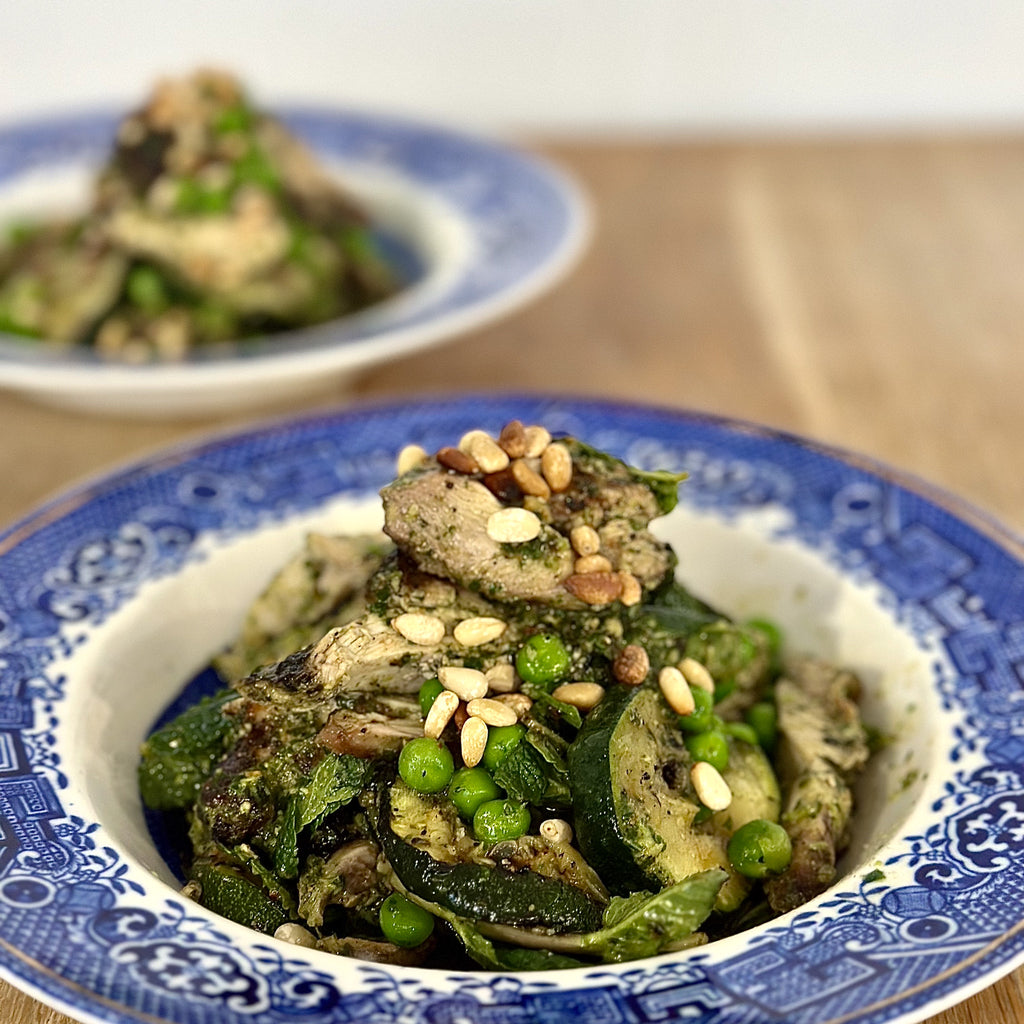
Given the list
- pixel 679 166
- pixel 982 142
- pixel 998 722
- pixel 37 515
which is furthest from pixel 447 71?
pixel 998 722

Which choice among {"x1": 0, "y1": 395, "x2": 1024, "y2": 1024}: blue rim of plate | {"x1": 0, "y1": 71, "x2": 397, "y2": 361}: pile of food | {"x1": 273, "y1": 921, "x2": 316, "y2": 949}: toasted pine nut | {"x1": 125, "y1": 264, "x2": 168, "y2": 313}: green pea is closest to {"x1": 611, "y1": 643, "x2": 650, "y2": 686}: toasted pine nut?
{"x1": 0, "y1": 395, "x2": 1024, "y2": 1024}: blue rim of plate

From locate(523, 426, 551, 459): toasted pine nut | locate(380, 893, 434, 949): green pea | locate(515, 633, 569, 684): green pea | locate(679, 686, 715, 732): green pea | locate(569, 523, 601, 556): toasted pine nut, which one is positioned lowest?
locate(380, 893, 434, 949): green pea

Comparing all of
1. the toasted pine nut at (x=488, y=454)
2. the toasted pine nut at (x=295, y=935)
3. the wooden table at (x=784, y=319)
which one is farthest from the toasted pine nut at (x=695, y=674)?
the wooden table at (x=784, y=319)

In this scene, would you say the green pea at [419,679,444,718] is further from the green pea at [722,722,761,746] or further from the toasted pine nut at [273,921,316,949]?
the green pea at [722,722,761,746]

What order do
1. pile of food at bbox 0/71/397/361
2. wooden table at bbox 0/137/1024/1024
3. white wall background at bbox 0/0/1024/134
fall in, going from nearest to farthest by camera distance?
wooden table at bbox 0/137/1024/1024, pile of food at bbox 0/71/397/361, white wall background at bbox 0/0/1024/134

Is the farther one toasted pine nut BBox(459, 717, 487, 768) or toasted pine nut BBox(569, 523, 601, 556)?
toasted pine nut BBox(569, 523, 601, 556)

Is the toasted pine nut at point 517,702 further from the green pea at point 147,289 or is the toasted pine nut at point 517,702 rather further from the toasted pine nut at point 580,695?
the green pea at point 147,289

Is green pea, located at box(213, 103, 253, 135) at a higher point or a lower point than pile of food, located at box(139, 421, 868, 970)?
higher
